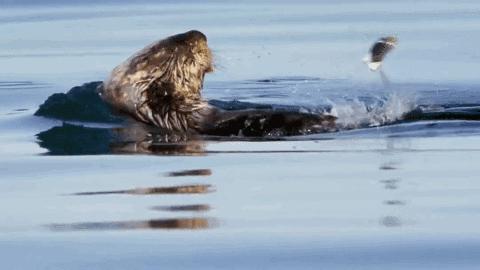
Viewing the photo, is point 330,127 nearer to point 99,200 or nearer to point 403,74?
point 99,200

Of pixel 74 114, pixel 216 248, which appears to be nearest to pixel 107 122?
pixel 74 114

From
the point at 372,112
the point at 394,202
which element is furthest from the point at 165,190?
the point at 372,112

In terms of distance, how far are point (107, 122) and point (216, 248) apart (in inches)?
155

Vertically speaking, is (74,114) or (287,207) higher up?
(74,114)

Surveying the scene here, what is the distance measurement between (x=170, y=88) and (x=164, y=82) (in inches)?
2.2

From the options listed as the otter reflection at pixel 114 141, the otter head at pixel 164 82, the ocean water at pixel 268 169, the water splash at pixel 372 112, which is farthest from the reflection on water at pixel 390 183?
the otter head at pixel 164 82

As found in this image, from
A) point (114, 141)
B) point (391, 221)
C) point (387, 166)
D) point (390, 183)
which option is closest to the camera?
point (391, 221)

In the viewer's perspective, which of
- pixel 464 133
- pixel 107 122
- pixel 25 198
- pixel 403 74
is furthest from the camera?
pixel 403 74

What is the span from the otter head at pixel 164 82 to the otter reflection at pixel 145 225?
9.98ft

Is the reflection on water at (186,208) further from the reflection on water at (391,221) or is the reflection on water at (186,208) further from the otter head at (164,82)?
the otter head at (164,82)

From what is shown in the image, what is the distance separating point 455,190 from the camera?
7.16 metres

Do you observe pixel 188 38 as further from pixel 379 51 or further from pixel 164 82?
pixel 379 51

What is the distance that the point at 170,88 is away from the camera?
32.3 feet

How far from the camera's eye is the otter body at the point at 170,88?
377 inches
